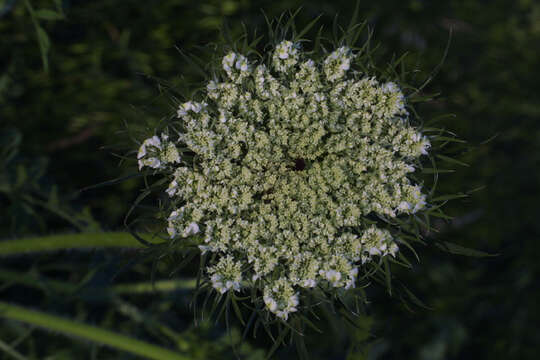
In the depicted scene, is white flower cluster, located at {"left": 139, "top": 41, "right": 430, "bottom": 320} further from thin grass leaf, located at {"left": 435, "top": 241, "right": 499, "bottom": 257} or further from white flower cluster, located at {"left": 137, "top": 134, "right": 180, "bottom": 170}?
thin grass leaf, located at {"left": 435, "top": 241, "right": 499, "bottom": 257}

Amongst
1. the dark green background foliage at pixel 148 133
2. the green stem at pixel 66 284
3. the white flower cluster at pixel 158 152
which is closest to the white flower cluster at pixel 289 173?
the white flower cluster at pixel 158 152

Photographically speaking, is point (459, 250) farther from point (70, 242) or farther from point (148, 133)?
point (70, 242)

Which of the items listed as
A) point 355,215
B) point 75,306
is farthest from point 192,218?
point 75,306

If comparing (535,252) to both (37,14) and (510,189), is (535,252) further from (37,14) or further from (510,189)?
(37,14)

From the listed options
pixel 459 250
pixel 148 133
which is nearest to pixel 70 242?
pixel 148 133

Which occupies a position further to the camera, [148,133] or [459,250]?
[148,133]
